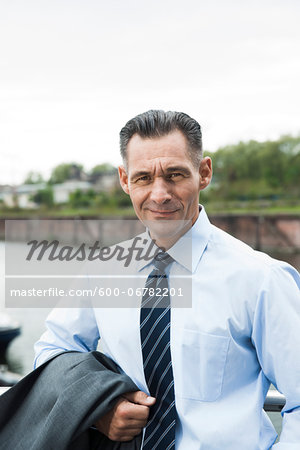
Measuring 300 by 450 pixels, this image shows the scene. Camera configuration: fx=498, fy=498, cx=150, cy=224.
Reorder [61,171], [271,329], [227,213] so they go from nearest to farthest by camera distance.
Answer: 1. [271,329]
2. [227,213]
3. [61,171]

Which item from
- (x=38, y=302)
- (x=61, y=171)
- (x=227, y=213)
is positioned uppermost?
(x=61, y=171)

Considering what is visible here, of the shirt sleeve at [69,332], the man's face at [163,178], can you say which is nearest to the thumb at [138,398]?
the shirt sleeve at [69,332]

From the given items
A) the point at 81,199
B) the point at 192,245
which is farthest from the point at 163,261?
the point at 81,199

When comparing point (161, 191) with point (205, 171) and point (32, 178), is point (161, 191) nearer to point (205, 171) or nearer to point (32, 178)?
point (205, 171)

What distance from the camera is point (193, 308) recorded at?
1190 mm

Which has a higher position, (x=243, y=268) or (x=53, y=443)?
(x=243, y=268)

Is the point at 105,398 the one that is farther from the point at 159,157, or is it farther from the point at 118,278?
the point at 159,157

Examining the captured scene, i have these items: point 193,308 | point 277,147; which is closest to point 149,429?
point 193,308

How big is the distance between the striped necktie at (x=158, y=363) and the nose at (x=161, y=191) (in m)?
0.21

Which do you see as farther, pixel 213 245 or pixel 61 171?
pixel 61 171

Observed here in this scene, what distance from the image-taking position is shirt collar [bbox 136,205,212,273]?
1.26m

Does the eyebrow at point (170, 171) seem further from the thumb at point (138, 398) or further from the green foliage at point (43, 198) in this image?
the green foliage at point (43, 198)

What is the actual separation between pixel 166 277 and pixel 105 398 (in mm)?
339

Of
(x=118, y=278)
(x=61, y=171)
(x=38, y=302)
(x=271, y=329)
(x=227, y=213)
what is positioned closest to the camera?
(x=271, y=329)
